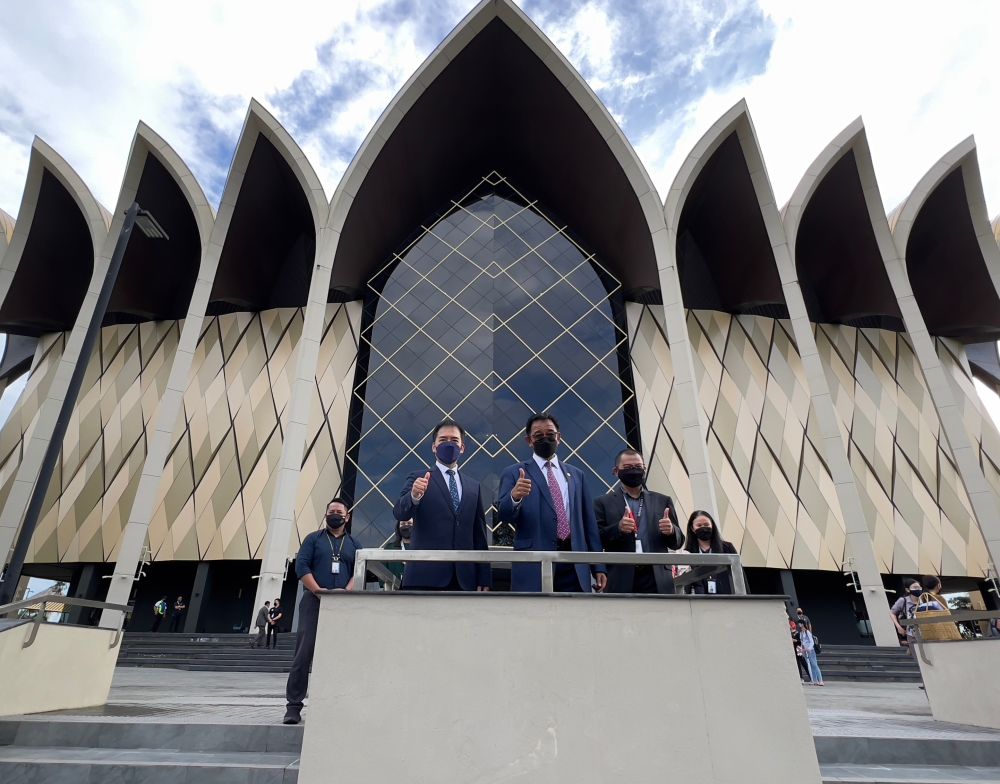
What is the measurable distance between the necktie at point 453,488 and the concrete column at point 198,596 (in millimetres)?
17930

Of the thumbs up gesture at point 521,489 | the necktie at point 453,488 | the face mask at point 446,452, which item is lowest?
the thumbs up gesture at point 521,489

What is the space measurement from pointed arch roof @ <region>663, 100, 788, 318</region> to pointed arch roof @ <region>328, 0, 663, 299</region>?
80.8 inches

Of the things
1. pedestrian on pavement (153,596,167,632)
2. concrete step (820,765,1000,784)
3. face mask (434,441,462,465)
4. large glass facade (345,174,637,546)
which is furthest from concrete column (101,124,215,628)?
concrete step (820,765,1000,784)

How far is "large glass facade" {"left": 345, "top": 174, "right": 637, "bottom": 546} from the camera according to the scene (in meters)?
17.5

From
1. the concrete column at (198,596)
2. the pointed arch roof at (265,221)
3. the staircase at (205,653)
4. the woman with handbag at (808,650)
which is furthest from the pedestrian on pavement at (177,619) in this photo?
the woman with handbag at (808,650)

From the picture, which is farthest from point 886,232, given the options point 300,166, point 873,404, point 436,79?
point 300,166

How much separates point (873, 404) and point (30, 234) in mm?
31423

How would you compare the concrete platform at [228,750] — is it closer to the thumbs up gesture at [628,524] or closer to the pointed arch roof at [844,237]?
the thumbs up gesture at [628,524]

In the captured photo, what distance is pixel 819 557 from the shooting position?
18.1 metres

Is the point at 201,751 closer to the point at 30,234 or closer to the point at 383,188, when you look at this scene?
the point at 383,188

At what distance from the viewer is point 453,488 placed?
382 cm

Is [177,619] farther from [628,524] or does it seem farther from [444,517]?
[628,524]

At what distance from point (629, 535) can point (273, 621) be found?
12.1 metres

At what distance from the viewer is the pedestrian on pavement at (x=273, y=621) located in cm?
1318
